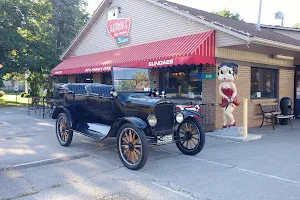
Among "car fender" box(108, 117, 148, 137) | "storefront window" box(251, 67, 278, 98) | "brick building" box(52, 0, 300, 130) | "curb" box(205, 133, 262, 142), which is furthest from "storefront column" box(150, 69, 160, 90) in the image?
"car fender" box(108, 117, 148, 137)

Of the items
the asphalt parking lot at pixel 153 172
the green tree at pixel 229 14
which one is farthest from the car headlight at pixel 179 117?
the green tree at pixel 229 14

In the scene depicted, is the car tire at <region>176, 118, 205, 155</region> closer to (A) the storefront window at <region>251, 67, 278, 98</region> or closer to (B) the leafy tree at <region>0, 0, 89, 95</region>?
(A) the storefront window at <region>251, 67, 278, 98</region>

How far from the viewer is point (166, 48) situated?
1025cm

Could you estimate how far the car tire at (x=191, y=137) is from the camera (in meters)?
6.32

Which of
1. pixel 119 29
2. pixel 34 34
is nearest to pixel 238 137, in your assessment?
pixel 119 29

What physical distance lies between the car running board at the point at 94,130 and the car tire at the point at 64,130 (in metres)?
0.29

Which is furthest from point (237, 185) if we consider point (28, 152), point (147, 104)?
point (28, 152)

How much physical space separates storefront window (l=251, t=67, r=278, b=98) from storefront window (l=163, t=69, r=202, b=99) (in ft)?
8.19

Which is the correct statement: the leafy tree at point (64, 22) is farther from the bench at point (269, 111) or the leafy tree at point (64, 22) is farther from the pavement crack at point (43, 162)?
the pavement crack at point (43, 162)

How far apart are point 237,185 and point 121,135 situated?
Result: 2.36 metres

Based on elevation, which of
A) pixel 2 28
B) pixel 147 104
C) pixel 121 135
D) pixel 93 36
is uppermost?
pixel 2 28

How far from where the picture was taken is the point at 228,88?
8914 mm

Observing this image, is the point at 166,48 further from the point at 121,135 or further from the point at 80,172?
the point at 80,172

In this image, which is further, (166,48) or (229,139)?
(166,48)
